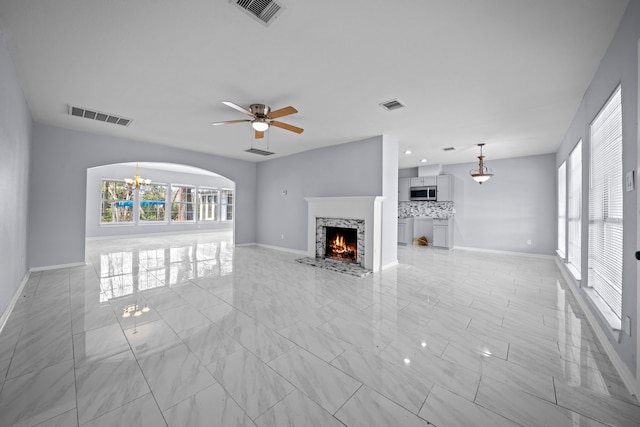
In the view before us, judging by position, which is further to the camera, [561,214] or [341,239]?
[341,239]

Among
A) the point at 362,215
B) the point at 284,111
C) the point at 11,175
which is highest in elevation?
the point at 284,111

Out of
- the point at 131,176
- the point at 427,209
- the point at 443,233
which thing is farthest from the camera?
the point at 131,176

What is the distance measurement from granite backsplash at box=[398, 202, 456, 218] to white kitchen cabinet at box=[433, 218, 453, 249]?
28 centimetres

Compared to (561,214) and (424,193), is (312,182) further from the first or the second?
(561,214)

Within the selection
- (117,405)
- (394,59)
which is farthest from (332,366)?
(394,59)

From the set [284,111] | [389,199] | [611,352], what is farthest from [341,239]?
[611,352]

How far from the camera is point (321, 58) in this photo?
8.20ft

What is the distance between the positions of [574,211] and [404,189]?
15.3 feet

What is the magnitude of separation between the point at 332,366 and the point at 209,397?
0.86 metres

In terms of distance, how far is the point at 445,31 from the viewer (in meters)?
2.10

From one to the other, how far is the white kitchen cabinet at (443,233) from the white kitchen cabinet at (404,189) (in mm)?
1247

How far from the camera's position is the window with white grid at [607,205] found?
2199 millimetres

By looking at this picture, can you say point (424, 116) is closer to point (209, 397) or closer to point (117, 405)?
point (209, 397)

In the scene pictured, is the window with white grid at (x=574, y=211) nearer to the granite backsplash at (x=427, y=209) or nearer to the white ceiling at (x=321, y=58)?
the white ceiling at (x=321, y=58)
